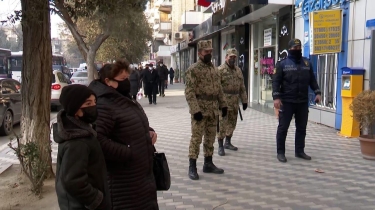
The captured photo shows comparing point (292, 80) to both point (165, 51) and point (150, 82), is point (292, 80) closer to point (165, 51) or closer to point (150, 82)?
point (150, 82)

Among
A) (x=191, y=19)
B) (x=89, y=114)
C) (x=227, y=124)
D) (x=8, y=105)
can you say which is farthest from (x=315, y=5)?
(x=191, y=19)

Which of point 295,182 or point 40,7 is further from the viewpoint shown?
point 295,182

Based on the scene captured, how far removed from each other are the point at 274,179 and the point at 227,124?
5.99 ft

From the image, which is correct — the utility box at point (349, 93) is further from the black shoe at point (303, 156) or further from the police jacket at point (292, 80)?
the police jacket at point (292, 80)

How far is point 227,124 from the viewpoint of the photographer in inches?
275

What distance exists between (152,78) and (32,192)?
12.1 meters

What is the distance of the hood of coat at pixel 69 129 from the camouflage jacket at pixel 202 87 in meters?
2.79

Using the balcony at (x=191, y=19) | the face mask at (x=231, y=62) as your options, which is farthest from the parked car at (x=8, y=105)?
the balcony at (x=191, y=19)

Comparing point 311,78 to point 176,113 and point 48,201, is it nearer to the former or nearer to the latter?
point 48,201

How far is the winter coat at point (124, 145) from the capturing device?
2.76 m

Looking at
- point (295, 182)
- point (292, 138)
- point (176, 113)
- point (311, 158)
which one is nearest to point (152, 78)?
point (176, 113)

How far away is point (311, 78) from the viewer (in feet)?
20.1

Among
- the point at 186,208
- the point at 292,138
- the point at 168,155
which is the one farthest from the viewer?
the point at 292,138

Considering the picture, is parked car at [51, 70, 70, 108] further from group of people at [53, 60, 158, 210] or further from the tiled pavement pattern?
group of people at [53, 60, 158, 210]
